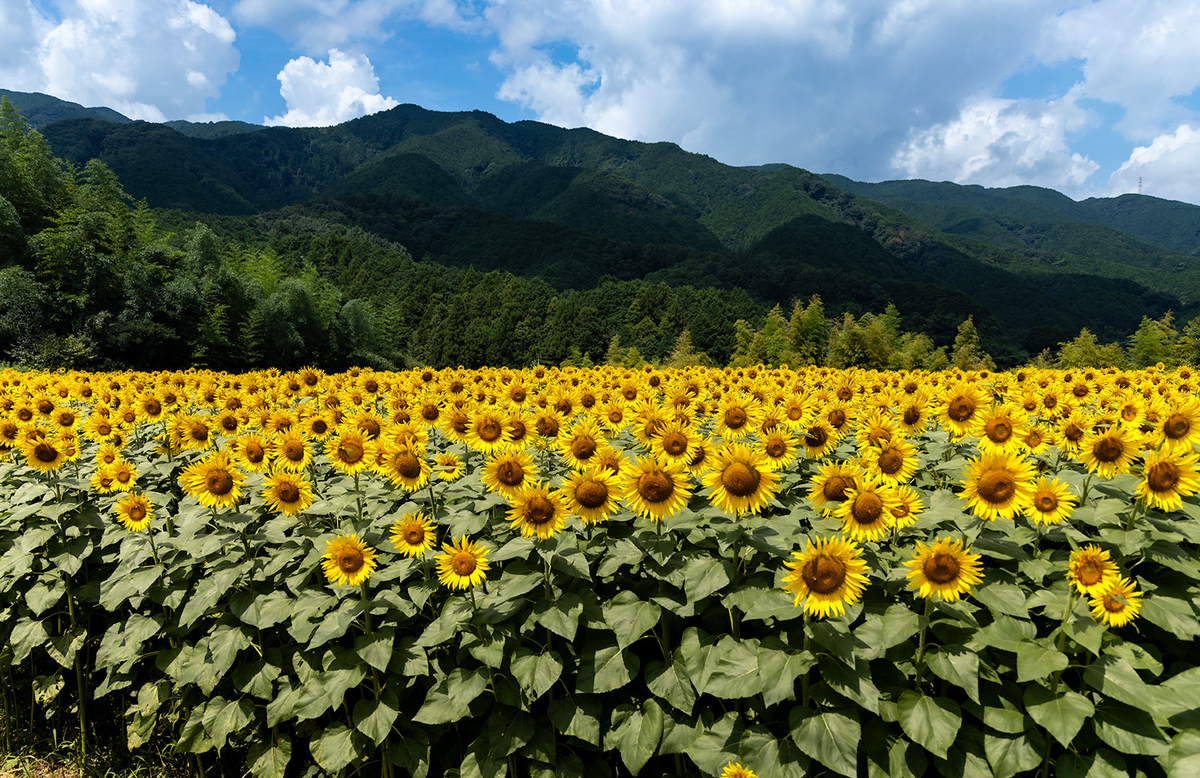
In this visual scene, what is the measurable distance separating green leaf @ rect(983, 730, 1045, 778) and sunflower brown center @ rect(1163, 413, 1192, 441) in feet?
6.57

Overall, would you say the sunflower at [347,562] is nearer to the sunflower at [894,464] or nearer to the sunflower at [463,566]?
the sunflower at [463,566]

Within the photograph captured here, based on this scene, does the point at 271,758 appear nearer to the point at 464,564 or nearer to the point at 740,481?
the point at 464,564

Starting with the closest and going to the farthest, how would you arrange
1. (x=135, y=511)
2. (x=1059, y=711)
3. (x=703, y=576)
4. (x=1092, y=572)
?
1. (x=1059, y=711)
2. (x=1092, y=572)
3. (x=703, y=576)
4. (x=135, y=511)

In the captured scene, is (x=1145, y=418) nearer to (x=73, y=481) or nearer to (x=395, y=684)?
(x=395, y=684)

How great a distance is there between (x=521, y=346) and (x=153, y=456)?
99806 mm

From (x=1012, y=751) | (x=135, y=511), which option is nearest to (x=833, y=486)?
(x=1012, y=751)

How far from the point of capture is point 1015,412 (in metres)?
3.58

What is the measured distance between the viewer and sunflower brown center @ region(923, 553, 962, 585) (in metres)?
2.49

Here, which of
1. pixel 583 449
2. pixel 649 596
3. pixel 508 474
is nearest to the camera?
pixel 649 596

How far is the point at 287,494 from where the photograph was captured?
11.7 ft

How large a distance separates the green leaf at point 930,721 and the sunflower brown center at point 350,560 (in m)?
2.88

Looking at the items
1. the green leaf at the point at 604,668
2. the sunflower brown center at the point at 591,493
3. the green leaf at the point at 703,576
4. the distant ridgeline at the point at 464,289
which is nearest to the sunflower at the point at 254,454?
the sunflower brown center at the point at 591,493

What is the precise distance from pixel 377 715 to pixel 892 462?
10.8 ft

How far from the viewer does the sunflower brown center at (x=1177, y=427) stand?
3232mm
